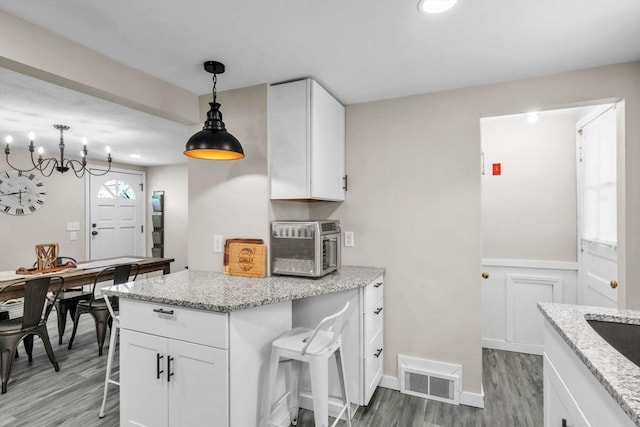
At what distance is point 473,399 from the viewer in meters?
2.29

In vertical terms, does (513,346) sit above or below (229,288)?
below

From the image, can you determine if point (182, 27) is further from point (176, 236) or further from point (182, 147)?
point (176, 236)

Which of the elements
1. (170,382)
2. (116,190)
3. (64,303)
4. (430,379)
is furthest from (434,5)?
(116,190)

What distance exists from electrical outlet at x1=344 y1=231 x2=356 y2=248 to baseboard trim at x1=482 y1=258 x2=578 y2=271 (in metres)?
1.48

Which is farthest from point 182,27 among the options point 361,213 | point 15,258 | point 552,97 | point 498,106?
point 15,258

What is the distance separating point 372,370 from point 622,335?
149cm

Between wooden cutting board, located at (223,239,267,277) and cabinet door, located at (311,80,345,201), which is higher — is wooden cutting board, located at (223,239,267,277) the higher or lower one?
the lower one

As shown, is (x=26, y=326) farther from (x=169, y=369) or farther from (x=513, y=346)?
(x=513, y=346)

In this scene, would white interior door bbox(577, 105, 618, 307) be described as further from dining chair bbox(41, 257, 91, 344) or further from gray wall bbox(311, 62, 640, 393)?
dining chair bbox(41, 257, 91, 344)

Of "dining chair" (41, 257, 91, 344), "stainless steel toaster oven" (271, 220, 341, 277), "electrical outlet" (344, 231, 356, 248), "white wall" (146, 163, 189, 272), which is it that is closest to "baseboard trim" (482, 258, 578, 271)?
"electrical outlet" (344, 231, 356, 248)

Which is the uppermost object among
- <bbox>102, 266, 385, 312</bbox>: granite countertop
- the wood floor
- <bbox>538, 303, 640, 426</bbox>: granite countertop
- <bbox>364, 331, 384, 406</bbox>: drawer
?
<bbox>538, 303, 640, 426</bbox>: granite countertop

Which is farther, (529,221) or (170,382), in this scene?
(529,221)

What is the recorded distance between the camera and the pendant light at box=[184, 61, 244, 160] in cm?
187

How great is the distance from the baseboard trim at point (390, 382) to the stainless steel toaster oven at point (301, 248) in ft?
3.32
